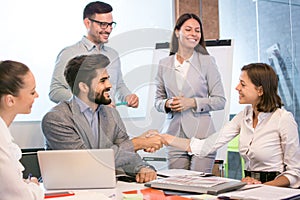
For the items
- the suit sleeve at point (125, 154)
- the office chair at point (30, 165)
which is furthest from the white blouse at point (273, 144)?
the office chair at point (30, 165)

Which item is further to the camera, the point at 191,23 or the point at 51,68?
the point at 51,68

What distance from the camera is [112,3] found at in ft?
10.2

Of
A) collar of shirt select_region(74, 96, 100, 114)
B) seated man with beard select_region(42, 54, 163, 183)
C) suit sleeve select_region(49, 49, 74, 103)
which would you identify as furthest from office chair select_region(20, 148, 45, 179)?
collar of shirt select_region(74, 96, 100, 114)

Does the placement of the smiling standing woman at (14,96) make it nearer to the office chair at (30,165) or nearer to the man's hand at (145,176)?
the man's hand at (145,176)

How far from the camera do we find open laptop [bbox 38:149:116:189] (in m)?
1.59

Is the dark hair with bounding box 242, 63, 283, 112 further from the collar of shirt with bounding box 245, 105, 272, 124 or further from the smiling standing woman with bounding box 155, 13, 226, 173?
the smiling standing woman with bounding box 155, 13, 226, 173

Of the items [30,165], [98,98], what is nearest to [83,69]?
[98,98]

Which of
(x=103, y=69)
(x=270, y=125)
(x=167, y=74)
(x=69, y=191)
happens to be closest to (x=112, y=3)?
(x=167, y=74)

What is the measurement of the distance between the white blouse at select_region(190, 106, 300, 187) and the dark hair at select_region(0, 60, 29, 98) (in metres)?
1.12

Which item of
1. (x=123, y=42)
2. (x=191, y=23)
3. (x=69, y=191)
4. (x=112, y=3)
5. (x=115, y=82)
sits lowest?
(x=69, y=191)

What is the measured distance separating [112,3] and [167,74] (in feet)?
3.40

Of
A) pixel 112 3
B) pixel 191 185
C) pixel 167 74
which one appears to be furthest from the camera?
pixel 112 3

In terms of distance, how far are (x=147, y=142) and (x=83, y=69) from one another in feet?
1.65

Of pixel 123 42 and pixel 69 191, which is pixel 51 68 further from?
pixel 69 191
